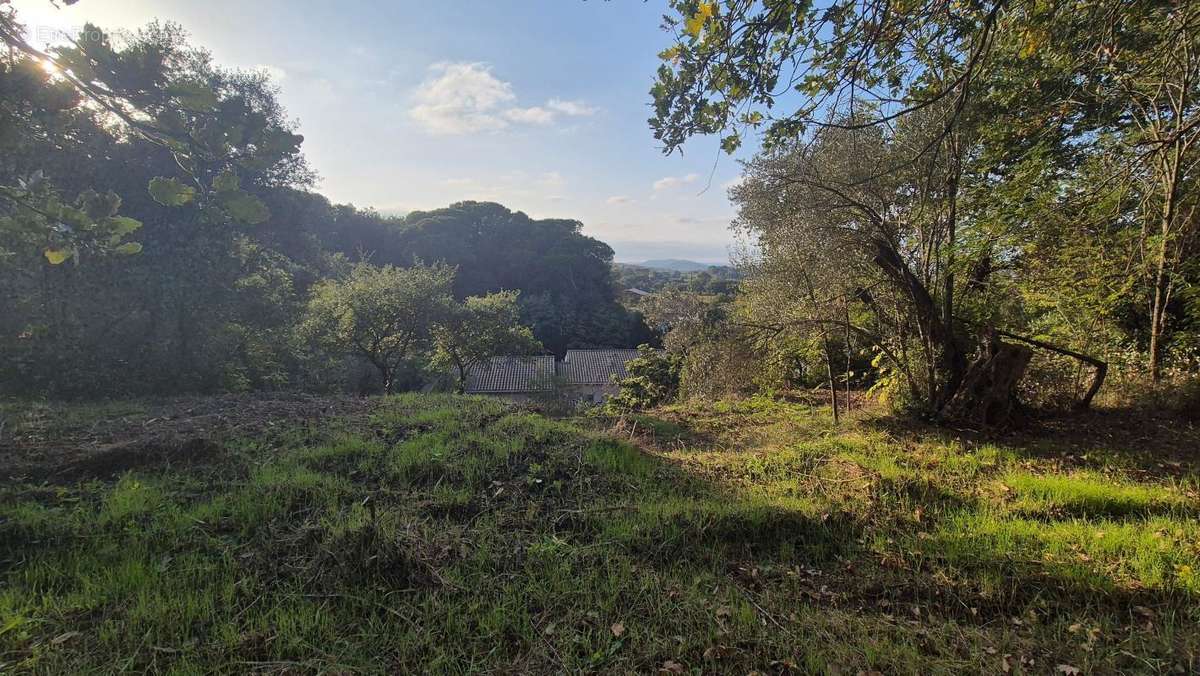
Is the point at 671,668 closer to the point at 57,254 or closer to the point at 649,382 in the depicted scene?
the point at 57,254

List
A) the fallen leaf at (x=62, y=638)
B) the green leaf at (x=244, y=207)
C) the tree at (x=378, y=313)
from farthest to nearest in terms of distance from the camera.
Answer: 1. the tree at (x=378, y=313)
2. the fallen leaf at (x=62, y=638)
3. the green leaf at (x=244, y=207)

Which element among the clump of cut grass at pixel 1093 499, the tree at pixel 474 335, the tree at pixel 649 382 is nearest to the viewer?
the clump of cut grass at pixel 1093 499

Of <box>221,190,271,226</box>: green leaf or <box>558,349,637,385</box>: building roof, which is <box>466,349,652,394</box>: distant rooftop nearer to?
<box>558,349,637,385</box>: building roof

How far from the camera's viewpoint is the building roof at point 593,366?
31.7 meters

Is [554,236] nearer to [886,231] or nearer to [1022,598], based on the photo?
[886,231]

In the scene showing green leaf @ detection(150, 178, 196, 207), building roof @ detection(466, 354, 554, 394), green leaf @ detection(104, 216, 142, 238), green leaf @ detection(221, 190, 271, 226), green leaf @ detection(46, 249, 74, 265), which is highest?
green leaf @ detection(150, 178, 196, 207)

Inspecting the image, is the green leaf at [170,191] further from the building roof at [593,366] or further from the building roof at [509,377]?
the building roof at [593,366]

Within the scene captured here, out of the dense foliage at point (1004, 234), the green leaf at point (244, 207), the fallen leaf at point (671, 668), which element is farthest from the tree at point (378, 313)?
the fallen leaf at point (671, 668)

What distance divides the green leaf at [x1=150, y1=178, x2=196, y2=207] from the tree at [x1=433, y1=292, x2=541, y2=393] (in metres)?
15.7

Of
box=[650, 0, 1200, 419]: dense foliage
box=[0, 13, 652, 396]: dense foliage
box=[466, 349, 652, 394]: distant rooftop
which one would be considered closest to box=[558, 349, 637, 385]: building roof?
box=[466, 349, 652, 394]: distant rooftop

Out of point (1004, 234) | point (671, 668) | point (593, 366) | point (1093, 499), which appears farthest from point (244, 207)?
point (593, 366)

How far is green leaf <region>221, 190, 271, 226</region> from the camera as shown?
2221 mm

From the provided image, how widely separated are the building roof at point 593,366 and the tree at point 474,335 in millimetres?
10787

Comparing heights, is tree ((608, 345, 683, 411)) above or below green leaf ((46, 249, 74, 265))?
below
